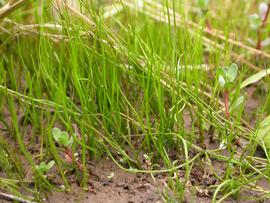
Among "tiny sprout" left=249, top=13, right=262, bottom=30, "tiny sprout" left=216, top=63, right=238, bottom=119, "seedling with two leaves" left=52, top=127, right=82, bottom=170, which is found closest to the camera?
"seedling with two leaves" left=52, top=127, right=82, bottom=170

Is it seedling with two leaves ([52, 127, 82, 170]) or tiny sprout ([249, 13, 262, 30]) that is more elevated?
tiny sprout ([249, 13, 262, 30])

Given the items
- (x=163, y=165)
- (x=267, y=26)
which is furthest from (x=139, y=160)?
(x=267, y=26)

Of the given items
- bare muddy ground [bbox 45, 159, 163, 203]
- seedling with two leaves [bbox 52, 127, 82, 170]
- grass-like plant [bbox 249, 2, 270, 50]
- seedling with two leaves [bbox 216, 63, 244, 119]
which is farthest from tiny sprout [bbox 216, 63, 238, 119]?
grass-like plant [bbox 249, 2, 270, 50]

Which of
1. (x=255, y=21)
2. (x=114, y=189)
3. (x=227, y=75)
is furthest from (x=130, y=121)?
(x=255, y=21)

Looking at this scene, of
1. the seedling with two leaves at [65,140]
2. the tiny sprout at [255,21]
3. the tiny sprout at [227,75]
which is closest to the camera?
the seedling with two leaves at [65,140]

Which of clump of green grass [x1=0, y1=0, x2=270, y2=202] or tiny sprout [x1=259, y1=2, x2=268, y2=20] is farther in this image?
tiny sprout [x1=259, y1=2, x2=268, y2=20]

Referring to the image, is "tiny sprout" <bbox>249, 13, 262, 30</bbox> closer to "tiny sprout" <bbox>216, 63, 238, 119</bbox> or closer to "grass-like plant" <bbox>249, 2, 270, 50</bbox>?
"grass-like plant" <bbox>249, 2, 270, 50</bbox>

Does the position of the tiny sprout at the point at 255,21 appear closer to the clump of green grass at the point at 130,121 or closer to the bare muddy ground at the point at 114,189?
the clump of green grass at the point at 130,121

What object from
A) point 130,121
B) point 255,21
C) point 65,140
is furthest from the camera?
point 255,21

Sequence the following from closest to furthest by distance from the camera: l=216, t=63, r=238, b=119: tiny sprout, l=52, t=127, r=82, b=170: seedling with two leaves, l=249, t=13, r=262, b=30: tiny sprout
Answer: l=52, t=127, r=82, b=170: seedling with two leaves, l=216, t=63, r=238, b=119: tiny sprout, l=249, t=13, r=262, b=30: tiny sprout

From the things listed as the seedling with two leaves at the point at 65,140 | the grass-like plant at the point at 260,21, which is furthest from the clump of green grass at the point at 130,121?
the grass-like plant at the point at 260,21

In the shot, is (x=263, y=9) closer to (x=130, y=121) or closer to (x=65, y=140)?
(x=130, y=121)

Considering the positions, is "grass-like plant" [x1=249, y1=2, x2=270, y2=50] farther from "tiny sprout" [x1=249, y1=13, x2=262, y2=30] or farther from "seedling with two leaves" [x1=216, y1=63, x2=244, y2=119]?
"seedling with two leaves" [x1=216, y1=63, x2=244, y2=119]

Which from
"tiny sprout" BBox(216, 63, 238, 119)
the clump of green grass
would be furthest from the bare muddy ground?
"tiny sprout" BBox(216, 63, 238, 119)
